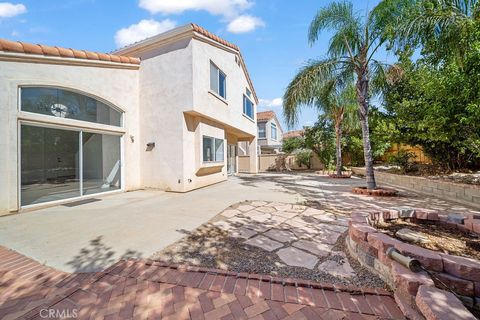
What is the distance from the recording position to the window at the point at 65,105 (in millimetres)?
6105

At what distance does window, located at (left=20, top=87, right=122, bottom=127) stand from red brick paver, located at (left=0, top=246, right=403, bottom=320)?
5.37 m

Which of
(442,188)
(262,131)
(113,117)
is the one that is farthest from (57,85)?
(262,131)

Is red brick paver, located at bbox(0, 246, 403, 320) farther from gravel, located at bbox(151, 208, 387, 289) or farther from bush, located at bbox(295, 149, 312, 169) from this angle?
bush, located at bbox(295, 149, 312, 169)

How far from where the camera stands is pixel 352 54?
816cm

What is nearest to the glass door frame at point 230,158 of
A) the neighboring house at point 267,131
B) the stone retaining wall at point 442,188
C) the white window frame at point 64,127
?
the white window frame at point 64,127

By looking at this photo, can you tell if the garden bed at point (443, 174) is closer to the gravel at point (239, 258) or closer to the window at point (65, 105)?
the gravel at point (239, 258)

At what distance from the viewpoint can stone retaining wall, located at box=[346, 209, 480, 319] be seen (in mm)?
1801

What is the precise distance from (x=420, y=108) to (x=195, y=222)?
29.5ft

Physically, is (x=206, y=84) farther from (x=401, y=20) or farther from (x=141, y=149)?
(x=401, y=20)

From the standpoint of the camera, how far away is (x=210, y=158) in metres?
10.5

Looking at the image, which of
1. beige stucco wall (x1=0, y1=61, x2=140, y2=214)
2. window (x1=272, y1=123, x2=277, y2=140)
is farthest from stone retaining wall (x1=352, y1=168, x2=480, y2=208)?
window (x1=272, y1=123, x2=277, y2=140)

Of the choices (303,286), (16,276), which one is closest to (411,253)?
(303,286)

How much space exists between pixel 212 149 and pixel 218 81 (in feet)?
11.6

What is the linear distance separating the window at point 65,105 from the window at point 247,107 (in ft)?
29.1
